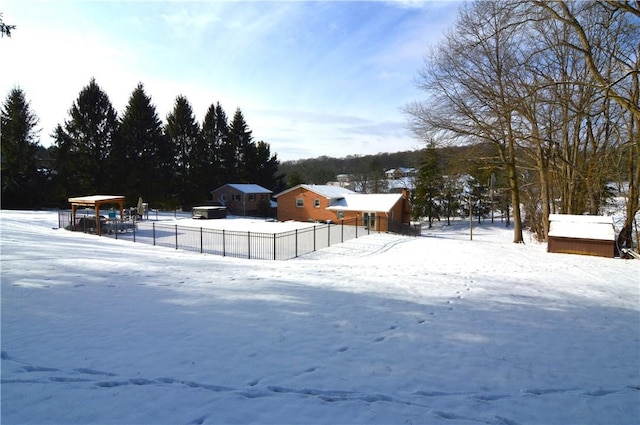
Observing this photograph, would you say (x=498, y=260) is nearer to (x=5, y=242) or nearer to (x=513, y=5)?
(x=513, y=5)

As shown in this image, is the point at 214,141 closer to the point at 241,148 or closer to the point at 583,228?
the point at 241,148

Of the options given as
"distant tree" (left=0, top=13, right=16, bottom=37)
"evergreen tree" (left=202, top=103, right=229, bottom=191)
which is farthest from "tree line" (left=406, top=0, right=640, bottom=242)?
"evergreen tree" (left=202, top=103, right=229, bottom=191)

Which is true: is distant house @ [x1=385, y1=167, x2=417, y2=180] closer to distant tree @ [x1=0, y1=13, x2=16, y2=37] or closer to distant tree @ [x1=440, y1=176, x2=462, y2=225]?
distant tree @ [x1=440, y1=176, x2=462, y2=225]

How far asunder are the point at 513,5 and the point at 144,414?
1641cm

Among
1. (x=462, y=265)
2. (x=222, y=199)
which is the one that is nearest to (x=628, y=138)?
(x=462, y=265)

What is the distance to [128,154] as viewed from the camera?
3991cm

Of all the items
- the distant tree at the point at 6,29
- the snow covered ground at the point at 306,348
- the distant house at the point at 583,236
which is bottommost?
the snow covered ground at the point at 306,348

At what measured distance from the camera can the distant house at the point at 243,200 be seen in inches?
1628

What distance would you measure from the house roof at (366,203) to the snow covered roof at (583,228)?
46.7ft

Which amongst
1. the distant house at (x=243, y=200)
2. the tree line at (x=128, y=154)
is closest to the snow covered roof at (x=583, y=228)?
the distant house at (x=243, y=200)

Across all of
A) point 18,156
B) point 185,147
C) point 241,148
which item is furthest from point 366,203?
point 18,156

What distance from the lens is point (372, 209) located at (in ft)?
103

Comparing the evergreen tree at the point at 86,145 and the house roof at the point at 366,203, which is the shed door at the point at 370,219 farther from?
the evergreen tree at the point at 86,145

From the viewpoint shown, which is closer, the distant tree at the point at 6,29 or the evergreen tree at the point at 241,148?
the distant tree at the point at 6,29
